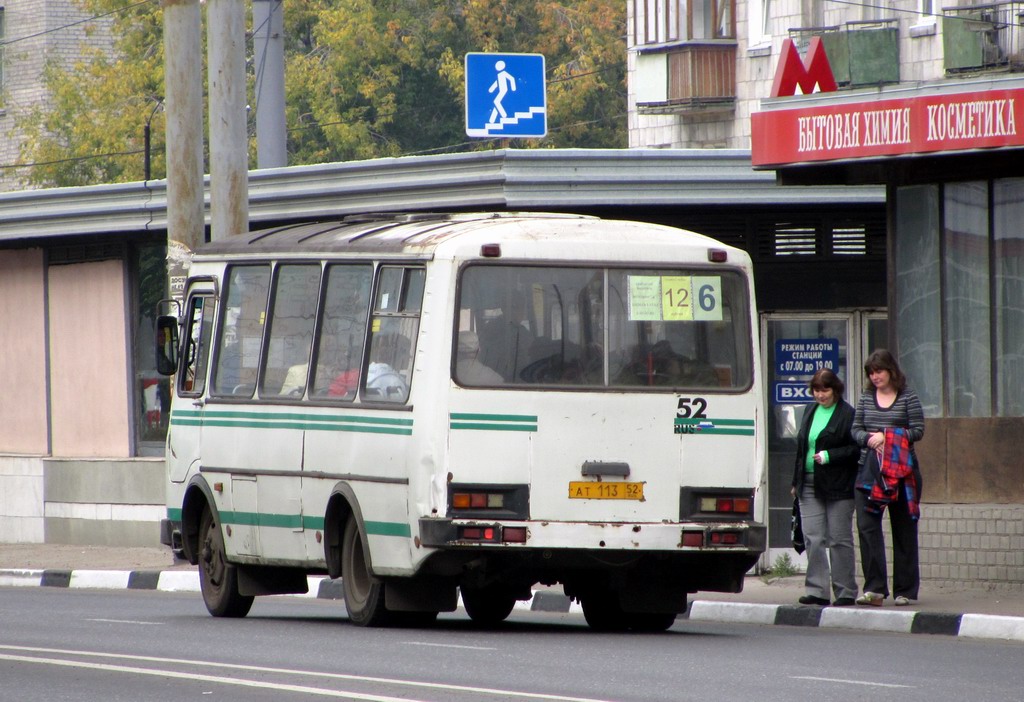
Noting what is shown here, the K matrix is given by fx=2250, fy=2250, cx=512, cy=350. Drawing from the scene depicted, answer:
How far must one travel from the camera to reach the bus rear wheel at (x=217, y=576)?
1561 centimetres

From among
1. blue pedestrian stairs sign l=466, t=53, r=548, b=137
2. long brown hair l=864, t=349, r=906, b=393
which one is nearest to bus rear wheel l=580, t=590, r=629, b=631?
long brown hair l=864, t=349, r=906, b=393

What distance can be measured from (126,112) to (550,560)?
119 ft

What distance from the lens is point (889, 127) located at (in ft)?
53.8

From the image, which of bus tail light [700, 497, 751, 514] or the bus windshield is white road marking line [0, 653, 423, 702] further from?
bus tail light [700, 497, 751, 514]

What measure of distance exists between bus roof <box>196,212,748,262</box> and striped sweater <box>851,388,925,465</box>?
2.02 meters

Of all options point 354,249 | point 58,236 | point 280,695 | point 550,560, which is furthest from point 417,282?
point 58,236

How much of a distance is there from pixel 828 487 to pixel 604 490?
2793mm

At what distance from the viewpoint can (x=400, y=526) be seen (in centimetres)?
1339

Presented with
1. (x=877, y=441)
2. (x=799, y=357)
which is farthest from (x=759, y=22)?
(x=877, y=441)

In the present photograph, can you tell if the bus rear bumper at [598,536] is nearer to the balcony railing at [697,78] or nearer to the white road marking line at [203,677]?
the white road marking line at [203,677]

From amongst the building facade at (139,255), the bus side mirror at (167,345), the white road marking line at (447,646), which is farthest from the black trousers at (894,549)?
A: the bus side mirror at (167,345)

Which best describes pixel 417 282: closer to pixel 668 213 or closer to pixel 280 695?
pixel 280 695

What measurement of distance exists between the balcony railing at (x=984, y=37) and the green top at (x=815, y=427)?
6.31 metres

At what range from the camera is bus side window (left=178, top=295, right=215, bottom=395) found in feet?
51.9
